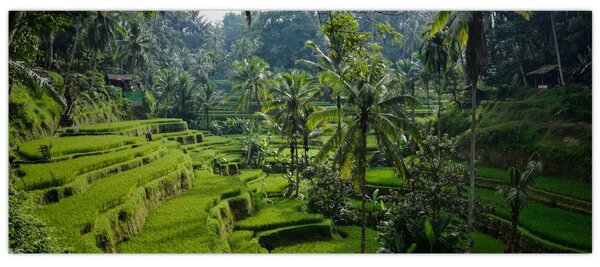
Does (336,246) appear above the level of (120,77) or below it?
below

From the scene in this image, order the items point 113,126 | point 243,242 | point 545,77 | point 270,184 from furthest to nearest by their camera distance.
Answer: point 270,184 < point 545,77 < point 113,126 < point 243,242

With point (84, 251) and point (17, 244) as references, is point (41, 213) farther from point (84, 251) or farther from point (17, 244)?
point (84, 251)

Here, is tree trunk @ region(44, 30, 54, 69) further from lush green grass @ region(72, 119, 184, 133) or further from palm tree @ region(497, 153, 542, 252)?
palm tree @ region(497, 153, 542, 252)

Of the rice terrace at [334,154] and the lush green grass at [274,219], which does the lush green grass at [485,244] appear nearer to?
the rice terrace at [334,154]

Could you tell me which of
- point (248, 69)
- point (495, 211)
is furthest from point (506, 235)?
point (248, 69)

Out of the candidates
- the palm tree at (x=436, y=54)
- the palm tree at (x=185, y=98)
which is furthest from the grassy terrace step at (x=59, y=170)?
the palm tree at (x=436, y=54)

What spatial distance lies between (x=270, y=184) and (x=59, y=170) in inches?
429

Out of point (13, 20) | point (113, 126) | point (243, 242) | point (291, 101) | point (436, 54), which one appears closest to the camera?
point (13, 20)

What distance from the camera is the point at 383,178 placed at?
1902cm

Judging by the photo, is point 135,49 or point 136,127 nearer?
point 136,127

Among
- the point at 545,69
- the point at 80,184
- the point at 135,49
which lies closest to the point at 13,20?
the point at 80,184

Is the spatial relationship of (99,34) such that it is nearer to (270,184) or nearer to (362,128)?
(270,184)

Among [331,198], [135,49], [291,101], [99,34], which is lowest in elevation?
[331,198]

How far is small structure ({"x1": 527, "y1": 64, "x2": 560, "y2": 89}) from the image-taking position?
15.6 meters
